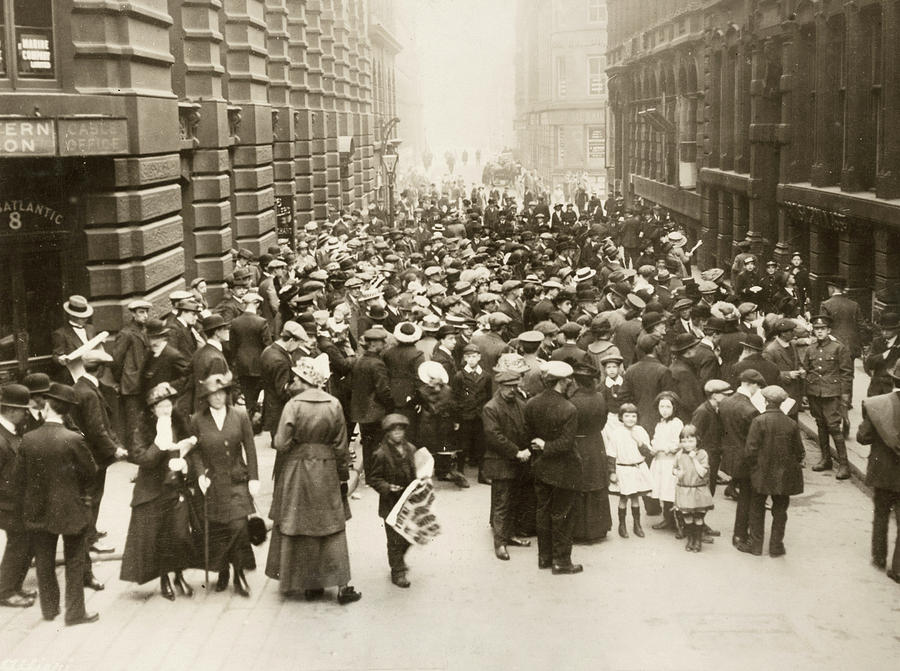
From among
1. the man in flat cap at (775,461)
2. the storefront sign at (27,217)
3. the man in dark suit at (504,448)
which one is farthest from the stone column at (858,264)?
the storefront sign at (27,217)

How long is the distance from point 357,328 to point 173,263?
2548 millimetres

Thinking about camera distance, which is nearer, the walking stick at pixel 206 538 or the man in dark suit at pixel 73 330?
the walking stick at pixel 206 538

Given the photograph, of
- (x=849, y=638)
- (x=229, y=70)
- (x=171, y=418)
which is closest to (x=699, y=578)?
(x=849, y=638)

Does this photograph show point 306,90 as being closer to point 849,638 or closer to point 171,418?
point 171,418

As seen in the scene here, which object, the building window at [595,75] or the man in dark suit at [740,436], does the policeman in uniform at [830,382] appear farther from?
the building window at [595,75]

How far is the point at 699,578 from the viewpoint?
32.8ft

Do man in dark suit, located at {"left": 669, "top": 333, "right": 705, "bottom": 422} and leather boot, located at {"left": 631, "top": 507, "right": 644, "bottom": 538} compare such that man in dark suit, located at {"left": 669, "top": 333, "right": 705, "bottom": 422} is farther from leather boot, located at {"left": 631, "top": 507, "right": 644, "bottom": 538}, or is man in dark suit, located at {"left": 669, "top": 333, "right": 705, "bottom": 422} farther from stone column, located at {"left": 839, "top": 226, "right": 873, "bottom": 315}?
stone column, located at {"left": 839, "top": 226, "right": 873, "bottom": 315}

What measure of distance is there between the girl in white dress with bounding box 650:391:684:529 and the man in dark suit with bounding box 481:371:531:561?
53.5 inches

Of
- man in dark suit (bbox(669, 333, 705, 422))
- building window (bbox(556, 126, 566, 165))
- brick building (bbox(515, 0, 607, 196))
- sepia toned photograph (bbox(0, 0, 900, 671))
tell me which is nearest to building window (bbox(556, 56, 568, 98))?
brick building (bbox(515, 0, 607, 196))

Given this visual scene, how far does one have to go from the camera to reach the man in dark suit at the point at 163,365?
40.2 feet

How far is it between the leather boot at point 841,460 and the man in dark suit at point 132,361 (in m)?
7.28

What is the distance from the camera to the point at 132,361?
40.9 ft

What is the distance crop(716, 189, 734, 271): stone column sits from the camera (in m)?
32.6

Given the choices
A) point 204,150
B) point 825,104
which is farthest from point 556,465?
point 825,104
